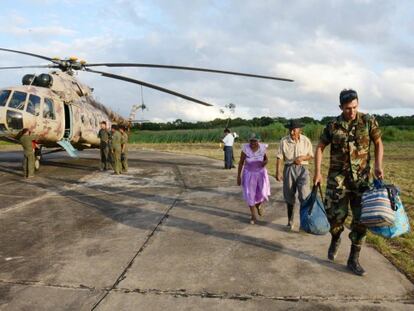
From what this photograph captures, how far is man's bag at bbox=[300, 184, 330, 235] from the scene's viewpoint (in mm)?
4648

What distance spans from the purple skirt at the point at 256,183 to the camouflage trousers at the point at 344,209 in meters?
1.95

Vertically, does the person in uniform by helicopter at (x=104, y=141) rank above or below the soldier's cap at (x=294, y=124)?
below

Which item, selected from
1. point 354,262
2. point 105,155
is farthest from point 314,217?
point 105,155

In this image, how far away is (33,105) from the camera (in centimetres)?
1227

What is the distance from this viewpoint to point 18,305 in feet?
12.1

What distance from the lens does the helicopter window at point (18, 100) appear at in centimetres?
1187

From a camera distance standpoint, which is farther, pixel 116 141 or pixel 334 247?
pixel 116 141

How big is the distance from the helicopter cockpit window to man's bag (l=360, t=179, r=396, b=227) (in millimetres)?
10939

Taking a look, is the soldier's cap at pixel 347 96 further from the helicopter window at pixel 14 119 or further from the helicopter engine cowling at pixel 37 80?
the helicopter engine cowling at pixel 37 80

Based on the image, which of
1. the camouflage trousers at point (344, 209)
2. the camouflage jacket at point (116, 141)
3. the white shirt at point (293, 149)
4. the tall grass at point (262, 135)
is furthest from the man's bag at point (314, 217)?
the tall grass at point (262, 135)

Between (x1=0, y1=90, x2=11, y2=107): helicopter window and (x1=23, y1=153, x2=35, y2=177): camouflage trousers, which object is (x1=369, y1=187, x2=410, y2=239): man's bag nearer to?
(x1=23, y1=153, x2=35, y2=177): camouflage trousers

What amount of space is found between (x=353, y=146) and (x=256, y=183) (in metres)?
2.36

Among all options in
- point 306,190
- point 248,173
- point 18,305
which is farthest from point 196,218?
point 18,305

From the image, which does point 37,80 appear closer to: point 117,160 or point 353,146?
point 117,160
